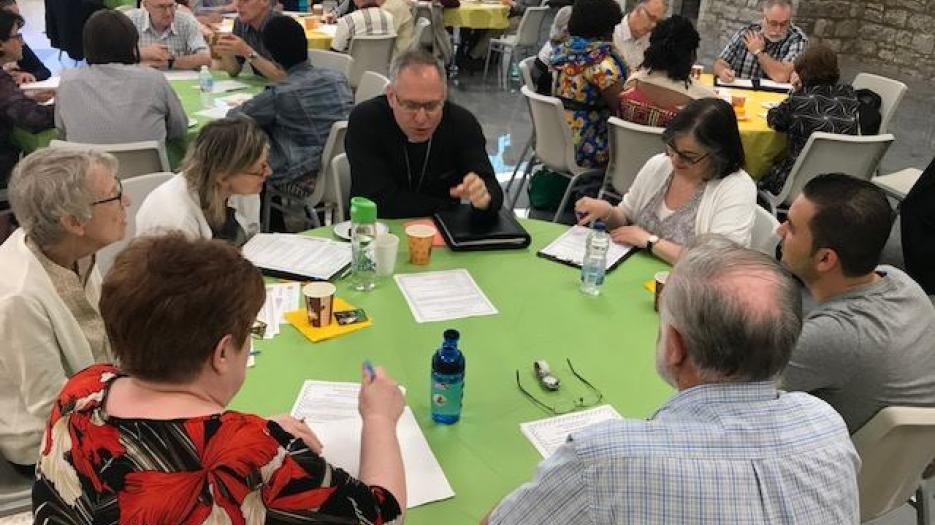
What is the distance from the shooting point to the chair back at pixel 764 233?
8.79ft

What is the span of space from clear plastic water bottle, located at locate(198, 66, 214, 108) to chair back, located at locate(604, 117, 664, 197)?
90.2 inches

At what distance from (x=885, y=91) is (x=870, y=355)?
3.94 meters

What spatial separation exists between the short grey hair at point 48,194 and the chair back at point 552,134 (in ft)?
9.13

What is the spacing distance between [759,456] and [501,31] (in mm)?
9176

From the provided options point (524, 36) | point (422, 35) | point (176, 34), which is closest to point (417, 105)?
point (176, 34)

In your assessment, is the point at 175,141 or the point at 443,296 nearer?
the point at 443,296

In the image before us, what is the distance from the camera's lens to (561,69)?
15.0 ft

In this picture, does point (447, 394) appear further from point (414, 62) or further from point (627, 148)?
point (627, 148)

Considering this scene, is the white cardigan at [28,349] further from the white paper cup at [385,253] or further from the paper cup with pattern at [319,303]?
the white paper cup at [385,253]

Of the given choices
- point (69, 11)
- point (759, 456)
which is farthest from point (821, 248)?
point (69, 11)

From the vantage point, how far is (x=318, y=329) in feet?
6.59

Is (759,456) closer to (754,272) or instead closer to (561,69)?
(754,272)

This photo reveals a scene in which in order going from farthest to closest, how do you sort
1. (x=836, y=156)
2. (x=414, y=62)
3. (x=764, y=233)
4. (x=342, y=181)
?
(x=836, y=156) → (x=342, y=181) → (x=414, y=62) → (x=764, y=233)

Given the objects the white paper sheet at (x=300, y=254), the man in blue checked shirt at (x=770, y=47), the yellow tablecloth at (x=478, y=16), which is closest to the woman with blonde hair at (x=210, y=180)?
the white paper sheet at (x=300, y=254)
